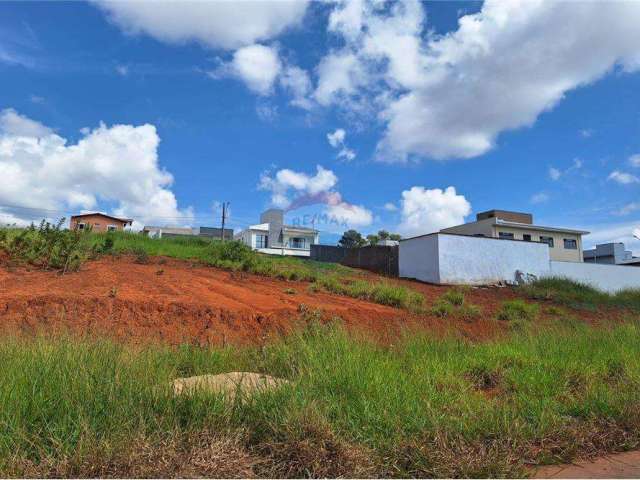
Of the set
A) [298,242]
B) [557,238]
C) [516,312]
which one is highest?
[298,242]

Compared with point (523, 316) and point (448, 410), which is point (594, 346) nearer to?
point (448, 410)

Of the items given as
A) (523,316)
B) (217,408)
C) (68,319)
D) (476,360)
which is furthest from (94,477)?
(523,316)

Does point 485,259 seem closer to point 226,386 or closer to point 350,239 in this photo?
point 226,386

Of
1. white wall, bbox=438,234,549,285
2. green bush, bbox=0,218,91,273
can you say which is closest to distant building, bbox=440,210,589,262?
white wall, bbox=438,234,549,285

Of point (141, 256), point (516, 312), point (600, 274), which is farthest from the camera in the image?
point (600, 274)

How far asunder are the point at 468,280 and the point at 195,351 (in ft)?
58.8

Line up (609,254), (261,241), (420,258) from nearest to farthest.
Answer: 1. (420,258)
2. (609,254)
3. (261,241)

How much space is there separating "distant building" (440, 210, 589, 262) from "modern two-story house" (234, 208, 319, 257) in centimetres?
2243

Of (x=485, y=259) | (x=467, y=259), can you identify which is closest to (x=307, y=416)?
(x=467, y=259)

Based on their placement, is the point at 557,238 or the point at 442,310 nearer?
the point at 442,310

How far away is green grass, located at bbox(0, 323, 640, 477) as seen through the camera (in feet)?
8.84

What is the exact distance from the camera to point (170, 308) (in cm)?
755

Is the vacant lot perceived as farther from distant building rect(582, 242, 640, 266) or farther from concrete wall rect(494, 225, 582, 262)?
distant building rect(582, 242, 640, 266)

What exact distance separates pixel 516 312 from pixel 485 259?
9.62 metres
